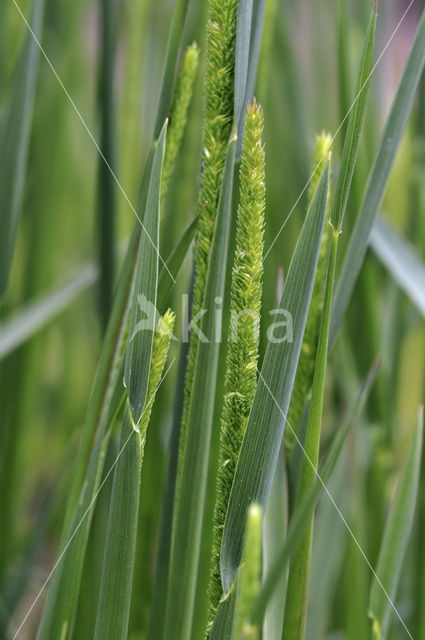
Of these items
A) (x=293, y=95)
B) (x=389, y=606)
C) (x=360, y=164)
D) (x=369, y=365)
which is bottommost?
(x=389, y=606)

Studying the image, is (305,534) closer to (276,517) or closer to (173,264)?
(276,517)

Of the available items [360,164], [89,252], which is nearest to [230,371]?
[360,164]

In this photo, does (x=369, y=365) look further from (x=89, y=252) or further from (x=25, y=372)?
(x=89, y=252)

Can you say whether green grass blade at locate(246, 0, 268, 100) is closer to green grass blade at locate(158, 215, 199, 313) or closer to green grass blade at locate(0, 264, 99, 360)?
green grass blade at locate(158, 215, 199, 313)

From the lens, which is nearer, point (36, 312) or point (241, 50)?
point (241, 50)

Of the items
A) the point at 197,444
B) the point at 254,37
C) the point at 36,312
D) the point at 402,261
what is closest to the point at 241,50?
the point at 254,37

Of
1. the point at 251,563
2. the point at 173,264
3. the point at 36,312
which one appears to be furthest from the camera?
the point at 36,312

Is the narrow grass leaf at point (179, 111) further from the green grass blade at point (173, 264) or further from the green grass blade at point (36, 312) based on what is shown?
the green grass blade at point (36, 312)
